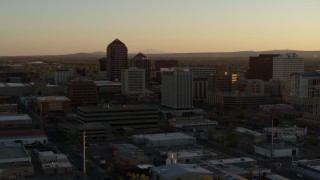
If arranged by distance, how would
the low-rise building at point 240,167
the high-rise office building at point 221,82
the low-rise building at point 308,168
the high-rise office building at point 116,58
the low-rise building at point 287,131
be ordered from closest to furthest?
1. the low-rise building at point 240,167
2. the low-rise building at point 308,168
3. the low-rise building at point 287,131
4. the high-rise office building at point 221,82
5. the high-rise office building at point 116,58

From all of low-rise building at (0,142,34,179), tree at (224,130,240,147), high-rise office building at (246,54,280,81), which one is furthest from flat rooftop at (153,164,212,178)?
high-rise office building at (246,54,280,81)

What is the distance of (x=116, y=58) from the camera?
89.0m

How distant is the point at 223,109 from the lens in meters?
56.1

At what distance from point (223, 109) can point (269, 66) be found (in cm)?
2934

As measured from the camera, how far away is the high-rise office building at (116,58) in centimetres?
8750

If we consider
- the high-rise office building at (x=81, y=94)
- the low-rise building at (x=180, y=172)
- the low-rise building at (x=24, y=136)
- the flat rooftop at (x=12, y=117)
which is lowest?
the low-rise building at (x=24, y=136)

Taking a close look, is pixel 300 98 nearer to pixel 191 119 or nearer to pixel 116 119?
pixel 191 119

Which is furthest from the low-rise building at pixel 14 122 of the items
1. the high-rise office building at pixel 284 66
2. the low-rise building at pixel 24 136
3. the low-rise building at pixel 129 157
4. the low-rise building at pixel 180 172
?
the high-rise office building at pixel 284 66

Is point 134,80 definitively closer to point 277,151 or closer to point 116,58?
point 116,58

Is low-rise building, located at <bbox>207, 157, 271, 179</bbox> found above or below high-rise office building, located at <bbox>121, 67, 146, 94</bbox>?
below

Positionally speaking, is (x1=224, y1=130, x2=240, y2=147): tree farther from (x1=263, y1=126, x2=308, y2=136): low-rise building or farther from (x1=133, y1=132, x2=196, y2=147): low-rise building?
(x1=263, y1=126, x2=308, y2=136): low-rise building

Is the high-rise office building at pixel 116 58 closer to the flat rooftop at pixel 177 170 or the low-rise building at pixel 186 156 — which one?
the low-rise building at pixel 186 156

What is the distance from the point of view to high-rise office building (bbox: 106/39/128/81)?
287 ft

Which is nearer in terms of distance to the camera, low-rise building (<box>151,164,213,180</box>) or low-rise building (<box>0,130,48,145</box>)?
low-rise building (<box>151,164,213,180</box>)
